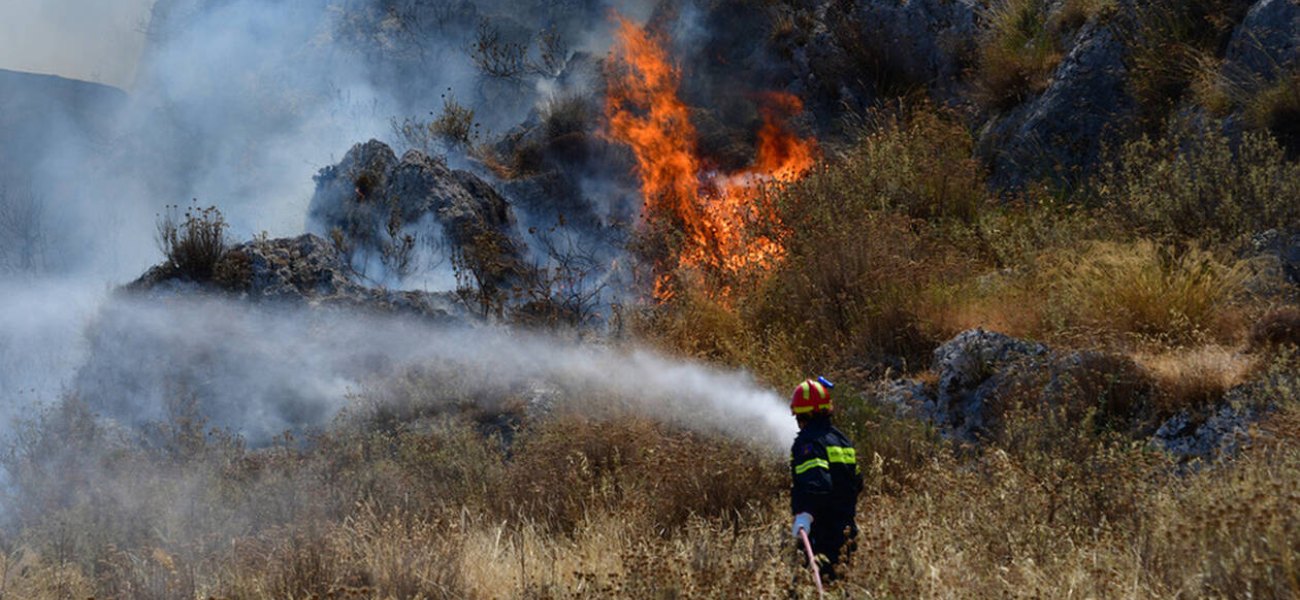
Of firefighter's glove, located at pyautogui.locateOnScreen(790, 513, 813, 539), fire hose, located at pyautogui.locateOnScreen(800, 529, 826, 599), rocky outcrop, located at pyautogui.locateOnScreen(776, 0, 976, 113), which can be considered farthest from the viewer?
rocky outcrop, located at pyautogui.locateOnScreen(776, 0, 976, 113)

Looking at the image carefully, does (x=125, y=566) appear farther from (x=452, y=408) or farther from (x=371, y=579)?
(x=452, y=408)

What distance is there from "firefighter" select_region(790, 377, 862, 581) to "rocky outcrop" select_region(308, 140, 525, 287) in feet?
24.0

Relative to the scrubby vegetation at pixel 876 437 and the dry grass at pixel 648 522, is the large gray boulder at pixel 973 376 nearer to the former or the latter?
the scrubby vegetation at pixel 876 437

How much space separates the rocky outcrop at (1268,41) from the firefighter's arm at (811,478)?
7.05 meters

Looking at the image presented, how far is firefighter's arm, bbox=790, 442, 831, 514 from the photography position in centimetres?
484

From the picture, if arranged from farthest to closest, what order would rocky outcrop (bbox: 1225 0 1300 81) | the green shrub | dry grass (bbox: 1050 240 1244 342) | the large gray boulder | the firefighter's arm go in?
rocky outcrop (bbox: 1225 0 1300 81) < the green shrub < dry grass (bbox: 1050 240 1244 342) < the large gray boulder < the firefighter's arm

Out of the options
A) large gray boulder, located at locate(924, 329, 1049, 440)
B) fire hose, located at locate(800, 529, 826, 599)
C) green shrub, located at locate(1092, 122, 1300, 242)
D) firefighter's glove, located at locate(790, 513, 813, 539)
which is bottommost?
fire hose, located at locate(800, 529, 826, 599)

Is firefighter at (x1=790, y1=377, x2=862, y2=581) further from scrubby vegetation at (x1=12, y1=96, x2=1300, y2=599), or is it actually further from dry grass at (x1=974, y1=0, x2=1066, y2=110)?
dry grass at (x1=974, y1=0, x2=1066, y2=110)

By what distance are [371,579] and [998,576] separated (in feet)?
9.96

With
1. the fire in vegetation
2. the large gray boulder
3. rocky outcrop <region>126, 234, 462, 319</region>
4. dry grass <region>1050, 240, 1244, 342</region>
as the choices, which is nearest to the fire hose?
the large gray boulder

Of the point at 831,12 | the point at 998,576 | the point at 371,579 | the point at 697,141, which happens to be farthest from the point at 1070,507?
the point at 831,12

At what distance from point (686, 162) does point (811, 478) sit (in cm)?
1014

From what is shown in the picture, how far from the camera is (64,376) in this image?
1038 cm

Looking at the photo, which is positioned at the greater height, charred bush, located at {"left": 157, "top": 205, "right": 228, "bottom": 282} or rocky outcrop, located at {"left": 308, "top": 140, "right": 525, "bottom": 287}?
rocky outcrop, located at {"left": 308, "top": 140, "right": 525, "bottom": 287}
